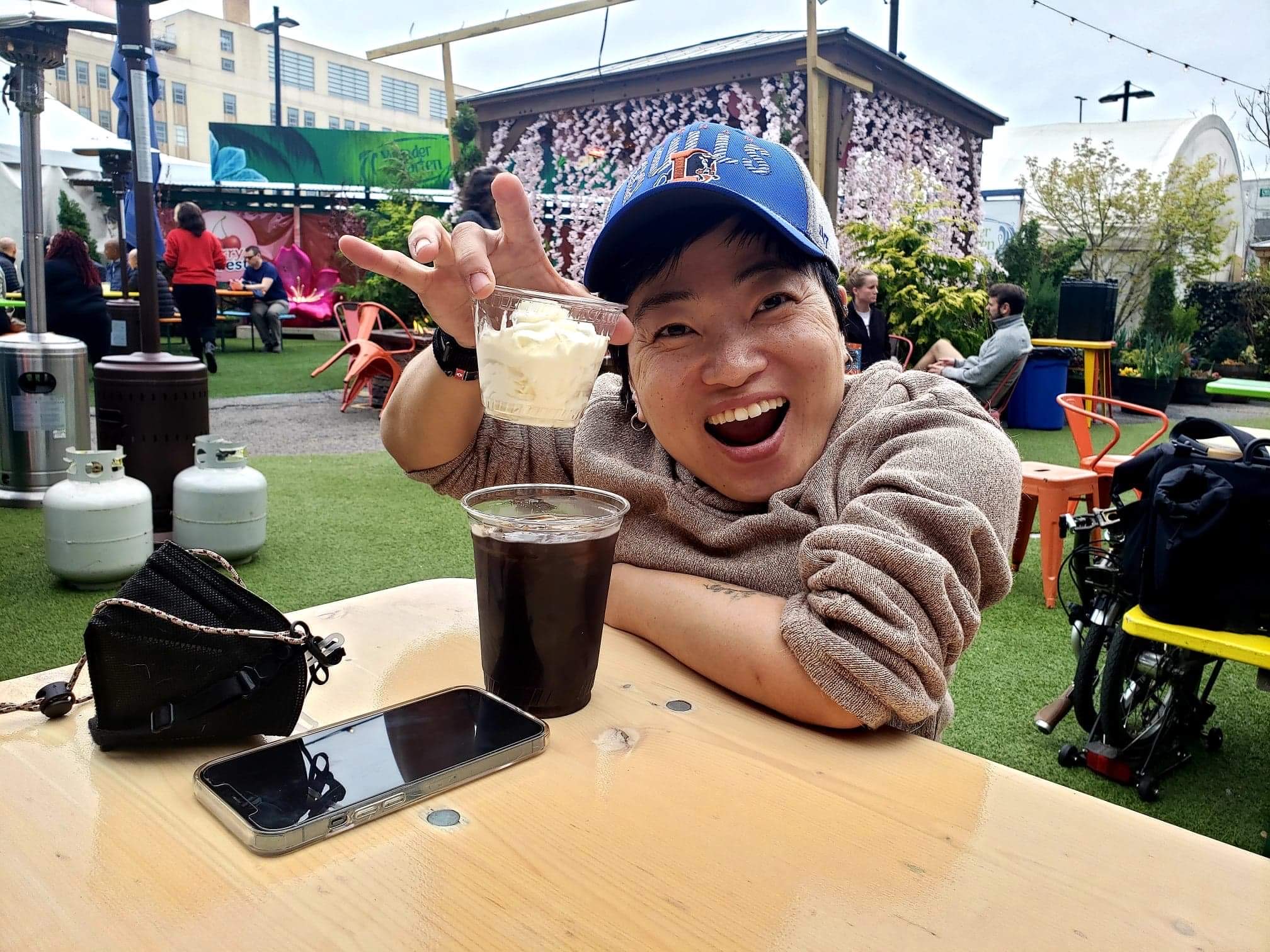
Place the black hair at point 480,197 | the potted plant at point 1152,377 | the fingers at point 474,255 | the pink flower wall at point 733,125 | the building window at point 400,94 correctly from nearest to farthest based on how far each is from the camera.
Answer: the fingers at point 474,255, the black hair at point 480,197, the pink flower wall at point 733,125, the potted plant at point 1152,377, the building window at point 400,94


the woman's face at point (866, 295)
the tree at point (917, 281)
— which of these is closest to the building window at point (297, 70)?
the tree at point (917, 281)

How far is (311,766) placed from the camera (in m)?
0.92

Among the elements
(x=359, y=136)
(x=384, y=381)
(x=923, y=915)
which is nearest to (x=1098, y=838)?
(x=923, y=915)

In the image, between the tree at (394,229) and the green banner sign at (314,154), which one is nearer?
the tree at (394,229)

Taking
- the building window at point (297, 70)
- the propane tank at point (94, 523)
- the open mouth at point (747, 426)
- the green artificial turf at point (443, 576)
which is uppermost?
the building window at point (297, 70)

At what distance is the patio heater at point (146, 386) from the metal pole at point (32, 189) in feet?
3.87

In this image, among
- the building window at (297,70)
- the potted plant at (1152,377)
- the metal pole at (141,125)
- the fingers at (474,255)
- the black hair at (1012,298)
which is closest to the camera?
the fingers at (474,255)

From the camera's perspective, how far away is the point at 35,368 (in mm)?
5383

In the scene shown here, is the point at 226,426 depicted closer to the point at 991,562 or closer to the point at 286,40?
the point at 991,562

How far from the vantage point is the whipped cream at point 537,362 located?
3.71 feet

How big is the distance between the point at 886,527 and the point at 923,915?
0.50 m

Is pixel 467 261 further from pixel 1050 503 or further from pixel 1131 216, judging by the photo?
pixel 1131 216

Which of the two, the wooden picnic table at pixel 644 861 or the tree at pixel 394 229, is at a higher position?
the tree at pixel 394 229

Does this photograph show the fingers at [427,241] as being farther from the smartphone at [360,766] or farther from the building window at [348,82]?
the building window at [348,82]
